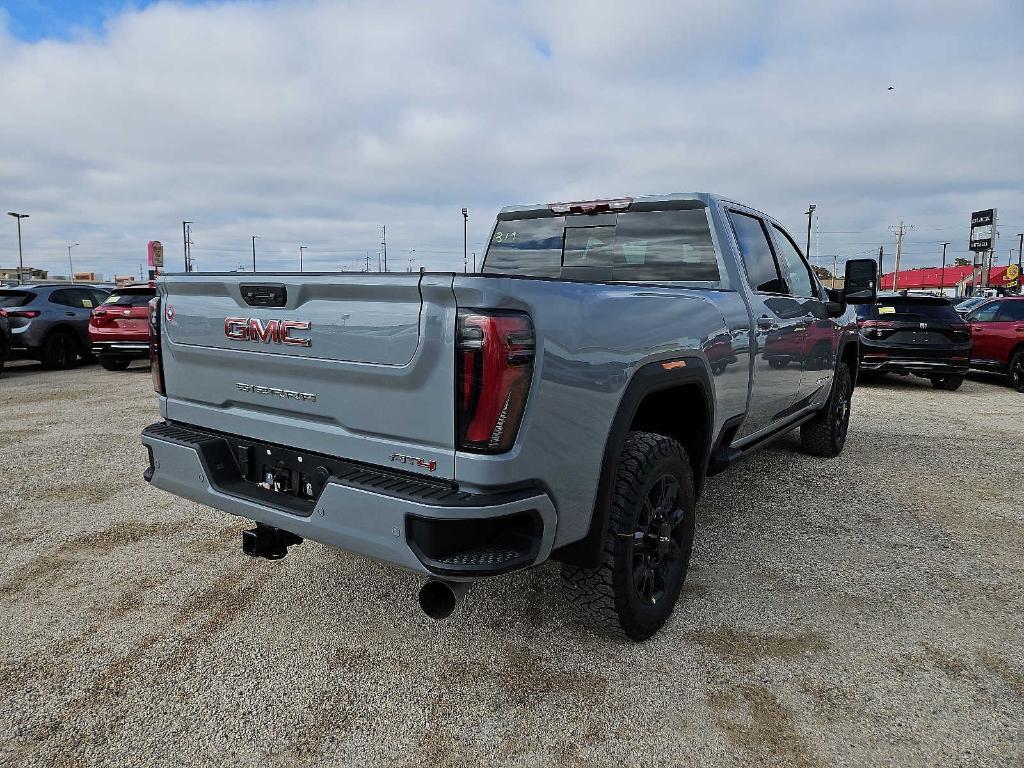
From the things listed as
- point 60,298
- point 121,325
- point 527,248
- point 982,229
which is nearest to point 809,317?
point 527,248

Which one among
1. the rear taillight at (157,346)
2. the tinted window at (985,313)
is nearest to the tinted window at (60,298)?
the rear taillight at (157,346)

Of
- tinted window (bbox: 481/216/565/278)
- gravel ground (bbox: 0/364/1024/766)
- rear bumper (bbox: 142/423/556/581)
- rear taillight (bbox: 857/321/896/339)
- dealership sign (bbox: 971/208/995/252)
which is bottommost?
gravel ground (bbox: 0/364/1024/766)

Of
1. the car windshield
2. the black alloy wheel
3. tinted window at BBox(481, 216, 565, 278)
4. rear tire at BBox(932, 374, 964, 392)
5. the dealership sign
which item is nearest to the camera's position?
the black alloy wheel

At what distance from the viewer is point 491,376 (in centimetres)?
217

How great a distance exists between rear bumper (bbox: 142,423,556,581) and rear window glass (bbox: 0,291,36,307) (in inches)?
494

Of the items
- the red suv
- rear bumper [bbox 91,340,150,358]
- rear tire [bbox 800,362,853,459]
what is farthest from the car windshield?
rear bumper [bbox 91,340,150,358]

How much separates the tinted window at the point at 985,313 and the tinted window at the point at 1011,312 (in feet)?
0.37

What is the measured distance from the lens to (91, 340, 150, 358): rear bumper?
11.7 meters

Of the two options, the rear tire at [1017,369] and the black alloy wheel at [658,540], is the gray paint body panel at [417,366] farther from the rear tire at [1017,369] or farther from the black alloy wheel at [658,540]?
the rear tire at [1017,369]

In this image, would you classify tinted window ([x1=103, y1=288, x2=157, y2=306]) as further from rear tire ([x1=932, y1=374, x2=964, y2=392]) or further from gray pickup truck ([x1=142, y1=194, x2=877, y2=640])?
rear tire ([x1=932, y1=374, x2=964, y2=392])

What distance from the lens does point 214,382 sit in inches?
117

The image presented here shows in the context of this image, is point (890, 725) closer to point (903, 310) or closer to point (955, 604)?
point (955, 604)

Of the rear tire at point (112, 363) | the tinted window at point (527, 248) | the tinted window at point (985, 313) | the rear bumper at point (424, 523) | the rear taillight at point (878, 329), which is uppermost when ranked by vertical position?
the tinted window at point (527, 248)

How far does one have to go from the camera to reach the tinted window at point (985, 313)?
37.6 feet
